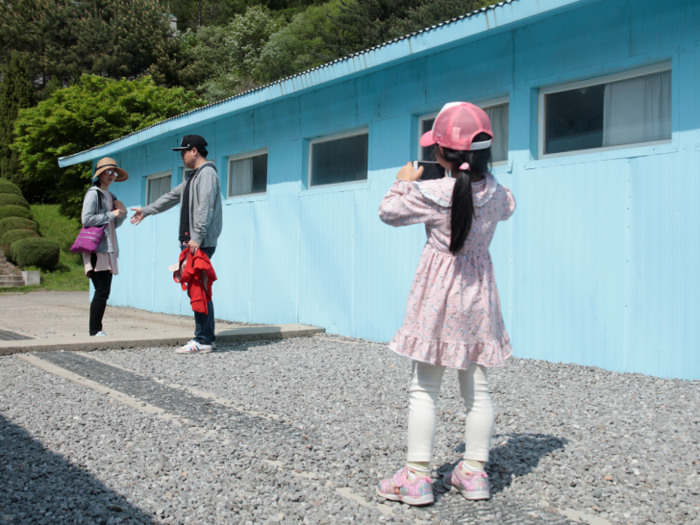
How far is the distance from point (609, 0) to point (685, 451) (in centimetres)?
372

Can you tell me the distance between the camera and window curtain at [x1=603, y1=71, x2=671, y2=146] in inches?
187

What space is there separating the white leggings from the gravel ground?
22 centimetres

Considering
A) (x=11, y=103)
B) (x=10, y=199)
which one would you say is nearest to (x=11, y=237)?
(x=10, y=199)

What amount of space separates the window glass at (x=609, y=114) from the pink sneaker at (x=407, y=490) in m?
3.77

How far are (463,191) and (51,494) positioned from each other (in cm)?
196

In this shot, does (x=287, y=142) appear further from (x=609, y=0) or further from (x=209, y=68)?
(x=209, y=68)

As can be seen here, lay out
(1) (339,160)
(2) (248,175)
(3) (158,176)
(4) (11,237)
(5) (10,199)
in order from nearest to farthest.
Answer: (1) (339,160)
(2) (248,175)
(3) (158,176)
(4) (11,237)
(5) (10,199)

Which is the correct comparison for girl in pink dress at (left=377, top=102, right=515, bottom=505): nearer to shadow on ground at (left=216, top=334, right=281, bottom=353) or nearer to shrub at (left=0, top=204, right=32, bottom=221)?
shadow on ground at (left=216, top=334, right=281, bottom=353)

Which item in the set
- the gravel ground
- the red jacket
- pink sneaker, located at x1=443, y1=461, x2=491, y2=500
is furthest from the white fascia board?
pink sneaker, located at x1=443, y1=461, x2=491, y2=500

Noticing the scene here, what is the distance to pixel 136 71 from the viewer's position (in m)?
37.9

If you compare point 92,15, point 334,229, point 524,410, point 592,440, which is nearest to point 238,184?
point 334,229

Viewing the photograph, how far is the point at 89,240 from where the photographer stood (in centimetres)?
584

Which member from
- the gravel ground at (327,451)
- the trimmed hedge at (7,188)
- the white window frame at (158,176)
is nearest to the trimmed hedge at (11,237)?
the trimmed hedge at (7,188)

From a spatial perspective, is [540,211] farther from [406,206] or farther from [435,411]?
[435,411]
